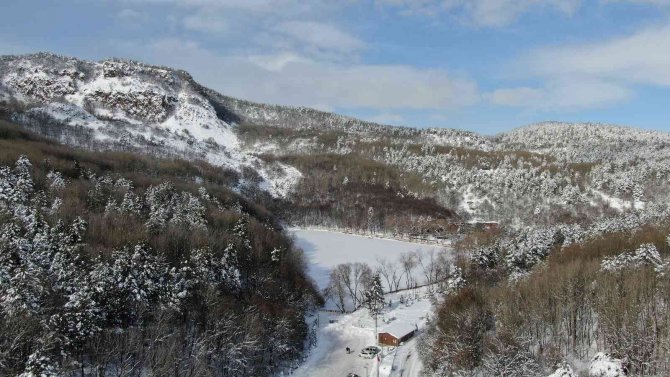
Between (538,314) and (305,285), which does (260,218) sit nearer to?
(305,285)

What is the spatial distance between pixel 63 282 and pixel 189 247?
24932 millimetres

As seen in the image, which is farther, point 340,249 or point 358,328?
point 340,249

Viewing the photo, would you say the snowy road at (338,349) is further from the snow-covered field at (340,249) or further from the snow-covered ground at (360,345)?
the snow-covered field at (340,249)

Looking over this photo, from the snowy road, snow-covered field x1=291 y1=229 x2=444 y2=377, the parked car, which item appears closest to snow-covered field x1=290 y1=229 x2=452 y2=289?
snow-covered field x1=291 y1=229 x2=444 y2=377

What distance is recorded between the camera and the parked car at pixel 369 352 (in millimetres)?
57438

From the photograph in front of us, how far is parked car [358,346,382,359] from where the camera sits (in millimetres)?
57438

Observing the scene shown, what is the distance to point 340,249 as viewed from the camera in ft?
387

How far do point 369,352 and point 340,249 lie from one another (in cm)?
6038

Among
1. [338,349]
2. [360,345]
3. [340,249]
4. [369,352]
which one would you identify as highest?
[340,249]

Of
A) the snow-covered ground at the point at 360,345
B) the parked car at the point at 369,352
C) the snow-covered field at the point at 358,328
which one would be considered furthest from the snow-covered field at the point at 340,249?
the parked car at the point at 369,352

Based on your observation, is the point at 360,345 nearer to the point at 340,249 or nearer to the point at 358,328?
the point at 358,328

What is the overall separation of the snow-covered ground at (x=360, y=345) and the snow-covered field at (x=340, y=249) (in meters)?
16.5

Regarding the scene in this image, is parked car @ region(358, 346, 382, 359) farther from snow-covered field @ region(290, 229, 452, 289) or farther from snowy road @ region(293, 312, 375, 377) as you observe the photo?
snow-covered field @ region(290, 229, 452, 289)

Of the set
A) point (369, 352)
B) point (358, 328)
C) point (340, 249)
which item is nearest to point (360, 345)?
point (369, 352)
